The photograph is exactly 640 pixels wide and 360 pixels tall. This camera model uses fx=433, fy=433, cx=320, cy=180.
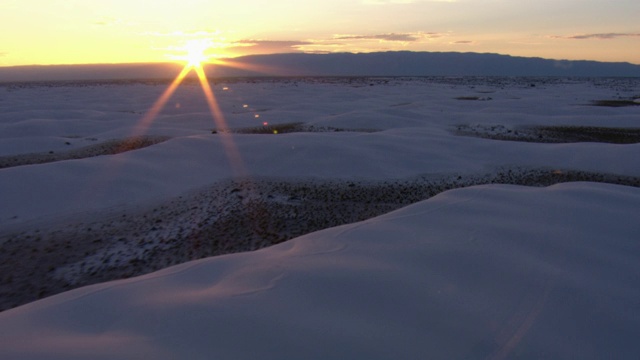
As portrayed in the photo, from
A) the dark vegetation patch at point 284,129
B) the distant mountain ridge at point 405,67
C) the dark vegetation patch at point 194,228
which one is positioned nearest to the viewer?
the dark vegetation patch at point 194,228

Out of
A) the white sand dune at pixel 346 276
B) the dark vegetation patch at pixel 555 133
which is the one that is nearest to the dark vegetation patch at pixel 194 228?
the white sand dune at pixel 346 276

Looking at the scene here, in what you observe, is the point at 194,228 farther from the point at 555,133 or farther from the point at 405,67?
the point at 405,67

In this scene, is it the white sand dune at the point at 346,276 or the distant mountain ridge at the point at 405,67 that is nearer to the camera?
the white sand dune at the point at 346,276

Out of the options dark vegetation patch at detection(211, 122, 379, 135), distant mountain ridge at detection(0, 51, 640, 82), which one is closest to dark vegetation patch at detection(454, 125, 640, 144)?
dark vegetation patch at detection(211, 122, 379, 135)

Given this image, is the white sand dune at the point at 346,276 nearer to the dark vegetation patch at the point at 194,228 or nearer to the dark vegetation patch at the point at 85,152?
the dark vegetation patch at the point at 194,228

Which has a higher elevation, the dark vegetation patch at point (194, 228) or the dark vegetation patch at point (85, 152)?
the dark vegetation patch at point (85, 152)

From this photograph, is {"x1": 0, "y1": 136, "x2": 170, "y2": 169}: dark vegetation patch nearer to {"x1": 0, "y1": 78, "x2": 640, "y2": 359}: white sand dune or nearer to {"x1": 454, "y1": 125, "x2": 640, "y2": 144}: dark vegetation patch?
{"x1": 0, "y1": 78, "x2": 640, "y2": 359}: white sand dune

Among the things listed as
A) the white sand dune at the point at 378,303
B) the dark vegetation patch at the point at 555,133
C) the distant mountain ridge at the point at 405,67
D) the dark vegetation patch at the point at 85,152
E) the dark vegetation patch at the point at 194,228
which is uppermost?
the distant mountain ridge at the point at 405,67
